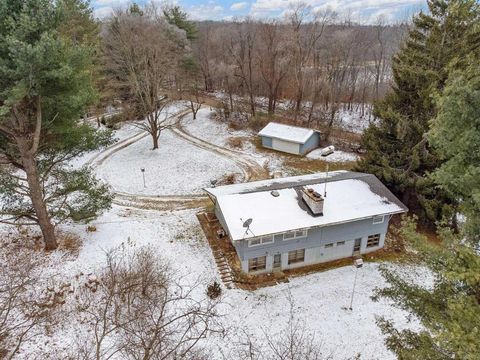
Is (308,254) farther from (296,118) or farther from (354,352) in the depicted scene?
(296,118)

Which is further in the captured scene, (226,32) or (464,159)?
(226,32)

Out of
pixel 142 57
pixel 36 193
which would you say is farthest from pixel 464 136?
pixel 142 57

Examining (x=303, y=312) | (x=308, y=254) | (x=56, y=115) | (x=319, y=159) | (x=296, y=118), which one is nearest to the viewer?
(x=56, y=115)

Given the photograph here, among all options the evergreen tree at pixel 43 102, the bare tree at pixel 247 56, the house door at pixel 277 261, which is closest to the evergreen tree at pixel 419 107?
A: the house door at pixel 277 261

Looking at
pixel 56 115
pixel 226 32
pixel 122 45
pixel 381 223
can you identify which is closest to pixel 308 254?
pixel 381 223

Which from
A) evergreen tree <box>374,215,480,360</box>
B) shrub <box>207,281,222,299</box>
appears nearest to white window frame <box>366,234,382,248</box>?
evergreen tree <box>374,215,480,360</box>

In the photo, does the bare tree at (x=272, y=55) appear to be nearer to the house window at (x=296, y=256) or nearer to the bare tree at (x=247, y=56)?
the bare tree at (x=247, y=56)
